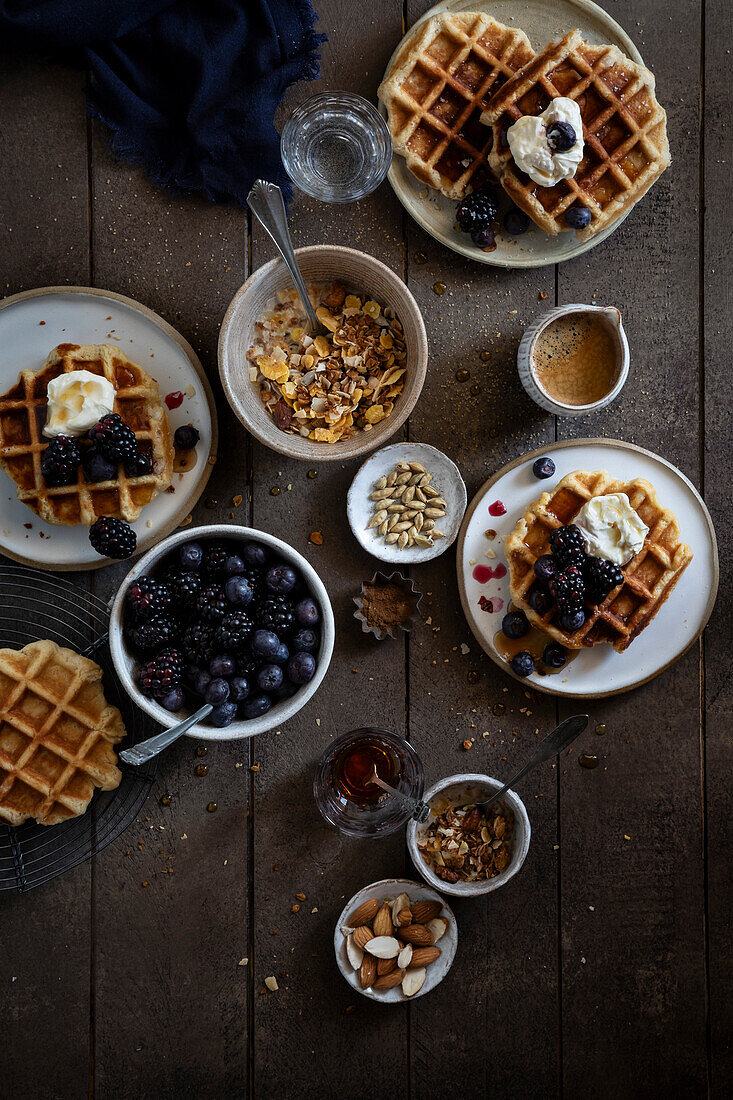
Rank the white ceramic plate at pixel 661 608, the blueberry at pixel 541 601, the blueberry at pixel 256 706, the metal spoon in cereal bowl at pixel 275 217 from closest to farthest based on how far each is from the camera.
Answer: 1. the metal spoon in cereal bowl at pixel 275 217
2. the blueberry at pixel 256 706
3. the blueberry at pixel 541 601
4. the white ceramic plate at pixel 661 608

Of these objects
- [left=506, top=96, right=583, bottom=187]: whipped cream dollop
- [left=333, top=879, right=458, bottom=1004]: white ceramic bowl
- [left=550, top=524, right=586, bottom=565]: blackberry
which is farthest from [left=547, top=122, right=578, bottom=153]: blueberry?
[left=333, top=879, right=458, bottom=1004]: white ceramic bowl

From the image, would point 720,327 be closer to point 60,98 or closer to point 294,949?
point 60,98

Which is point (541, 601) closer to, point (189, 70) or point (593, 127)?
point (593, 127)

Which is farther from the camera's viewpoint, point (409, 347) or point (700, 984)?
point (700, 984)

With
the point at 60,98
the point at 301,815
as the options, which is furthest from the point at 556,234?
the point at 301,815

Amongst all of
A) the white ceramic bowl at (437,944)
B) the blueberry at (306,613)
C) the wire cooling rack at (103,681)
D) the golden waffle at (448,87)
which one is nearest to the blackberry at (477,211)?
the golden waffle at (448,87)

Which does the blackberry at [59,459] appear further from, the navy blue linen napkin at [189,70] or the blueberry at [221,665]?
the navy blue linen napkin at [189,70]

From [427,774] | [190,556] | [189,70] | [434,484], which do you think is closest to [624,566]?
[434,484]
